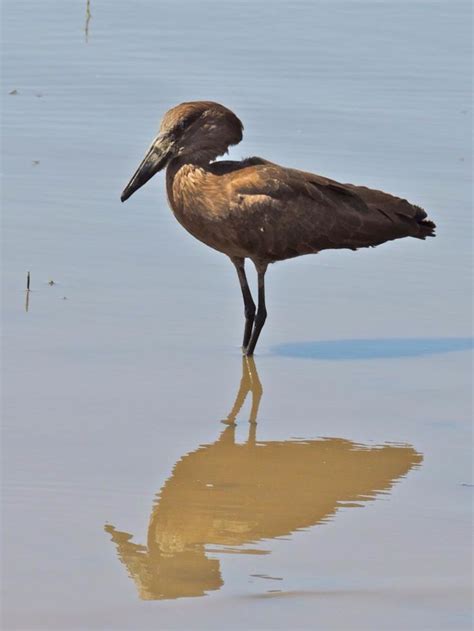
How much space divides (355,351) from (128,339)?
1.14 meters

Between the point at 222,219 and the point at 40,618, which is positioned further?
the point at 222,219

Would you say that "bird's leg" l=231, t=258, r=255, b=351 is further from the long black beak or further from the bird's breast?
the long black beak

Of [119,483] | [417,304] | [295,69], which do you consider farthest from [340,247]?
[295,69]

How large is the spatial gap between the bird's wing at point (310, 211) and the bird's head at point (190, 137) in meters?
0.20

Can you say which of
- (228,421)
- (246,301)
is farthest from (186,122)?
(228,421)

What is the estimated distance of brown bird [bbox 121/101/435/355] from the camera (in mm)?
8492

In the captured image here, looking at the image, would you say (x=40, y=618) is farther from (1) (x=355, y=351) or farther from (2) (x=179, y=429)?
(1) (x=355, y=351)

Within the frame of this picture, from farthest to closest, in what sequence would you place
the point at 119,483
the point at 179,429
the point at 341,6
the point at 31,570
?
the point at 341,6
the point at 179,429
the point at 119,483
the point at 31,570

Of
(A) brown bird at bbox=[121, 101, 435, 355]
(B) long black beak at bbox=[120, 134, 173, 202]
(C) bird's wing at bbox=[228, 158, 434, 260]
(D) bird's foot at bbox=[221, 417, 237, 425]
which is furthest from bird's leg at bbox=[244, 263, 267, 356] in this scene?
(D) bird's foot at bbox=[221, 417, 237, 425]

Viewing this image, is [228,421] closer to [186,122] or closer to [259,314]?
[259,314]

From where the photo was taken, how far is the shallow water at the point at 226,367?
17.8ft

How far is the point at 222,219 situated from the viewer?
8.44 m

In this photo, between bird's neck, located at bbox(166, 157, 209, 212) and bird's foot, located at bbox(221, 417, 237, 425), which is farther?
bird's neck, located at bbox(166, 157, 209, 212)

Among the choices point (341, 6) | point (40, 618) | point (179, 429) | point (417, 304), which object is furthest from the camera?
point (341, 6)
